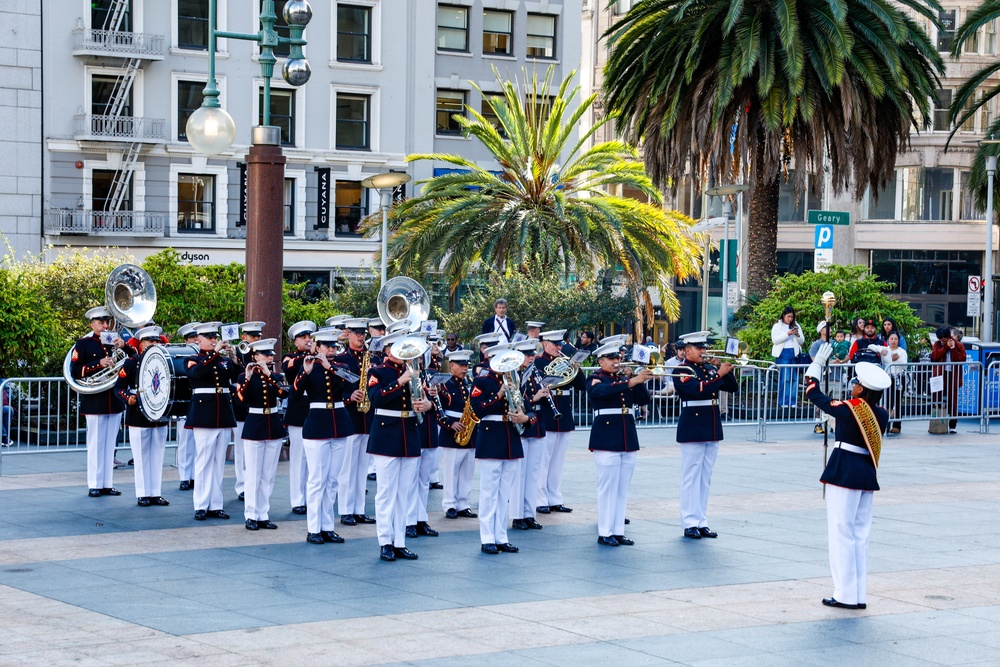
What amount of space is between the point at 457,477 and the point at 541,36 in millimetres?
34285

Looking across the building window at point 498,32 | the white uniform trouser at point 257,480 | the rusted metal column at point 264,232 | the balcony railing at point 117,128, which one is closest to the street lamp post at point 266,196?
the rusted metal column at point 264,232

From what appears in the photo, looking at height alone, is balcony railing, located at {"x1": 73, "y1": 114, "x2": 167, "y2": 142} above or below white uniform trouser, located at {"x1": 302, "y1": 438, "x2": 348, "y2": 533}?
above

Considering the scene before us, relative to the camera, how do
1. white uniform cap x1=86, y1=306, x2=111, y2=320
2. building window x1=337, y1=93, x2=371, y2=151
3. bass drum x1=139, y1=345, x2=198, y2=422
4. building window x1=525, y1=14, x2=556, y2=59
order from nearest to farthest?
bass drum x1=139, y1=345, x2=198, y2=422 < white uniform cap x1=86, y1=306, x2=111, y2=320 < building window x1=337, y1=93, x2=371, y2=151 < building window x1=525, y1=14, x2=556, y2=59

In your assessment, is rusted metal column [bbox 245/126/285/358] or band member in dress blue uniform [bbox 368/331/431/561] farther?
rusted metal column [bbox 245/126/285/358]

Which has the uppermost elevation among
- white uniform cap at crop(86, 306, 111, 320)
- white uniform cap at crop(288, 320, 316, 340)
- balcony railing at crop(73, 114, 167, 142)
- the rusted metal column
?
balcony railing at crop(73, 114, 167, 142)

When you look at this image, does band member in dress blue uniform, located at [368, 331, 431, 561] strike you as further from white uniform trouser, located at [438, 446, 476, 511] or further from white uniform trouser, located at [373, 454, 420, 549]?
white uniform trouser, located at [438, 446, 476, 511]

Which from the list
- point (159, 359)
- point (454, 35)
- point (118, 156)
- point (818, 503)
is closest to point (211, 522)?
point (159, 359)

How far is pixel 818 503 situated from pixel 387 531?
5.75 metres

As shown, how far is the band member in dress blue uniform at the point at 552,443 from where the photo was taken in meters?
15.1

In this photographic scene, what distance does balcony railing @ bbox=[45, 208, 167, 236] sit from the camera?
132ft

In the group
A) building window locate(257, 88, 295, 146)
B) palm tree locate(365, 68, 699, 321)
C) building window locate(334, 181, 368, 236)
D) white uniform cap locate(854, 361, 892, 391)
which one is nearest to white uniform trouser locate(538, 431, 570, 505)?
white uniform cap locate(854, 361, 892, 391)

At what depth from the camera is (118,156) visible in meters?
41.2

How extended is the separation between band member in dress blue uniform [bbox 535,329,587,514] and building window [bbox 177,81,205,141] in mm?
29274

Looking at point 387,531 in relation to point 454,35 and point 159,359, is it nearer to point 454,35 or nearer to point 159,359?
point 159,359
